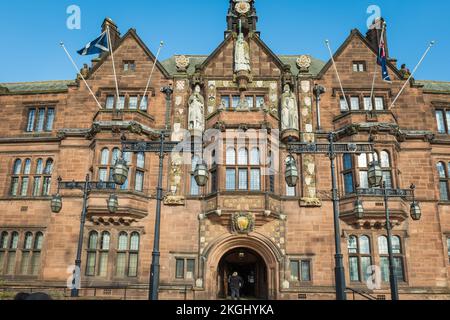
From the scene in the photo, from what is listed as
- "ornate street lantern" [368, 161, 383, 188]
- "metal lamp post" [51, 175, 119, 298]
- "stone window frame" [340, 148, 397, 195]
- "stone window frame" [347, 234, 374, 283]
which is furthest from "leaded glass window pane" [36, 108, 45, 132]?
"ornate street lantern" [368, 161, 383, 188]

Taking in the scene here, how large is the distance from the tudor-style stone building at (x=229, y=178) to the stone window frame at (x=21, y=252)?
0.06 metres

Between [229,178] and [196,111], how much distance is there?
172 inches

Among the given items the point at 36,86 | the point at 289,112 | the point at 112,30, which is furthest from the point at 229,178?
the point at 36,86

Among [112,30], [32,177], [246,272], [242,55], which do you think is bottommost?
[246,272]

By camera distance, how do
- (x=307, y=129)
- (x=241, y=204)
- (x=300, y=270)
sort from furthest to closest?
1. (x=307, y=129)
2. (x=300, y=270)
3. (x=241, y=204)

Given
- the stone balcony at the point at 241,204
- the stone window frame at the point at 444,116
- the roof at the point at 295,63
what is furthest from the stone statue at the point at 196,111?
the stone window frame at the point at 444,116

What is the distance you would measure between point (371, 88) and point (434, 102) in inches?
162

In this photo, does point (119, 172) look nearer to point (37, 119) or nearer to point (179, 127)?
point (179, 127)

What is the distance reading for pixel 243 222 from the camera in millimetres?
19875

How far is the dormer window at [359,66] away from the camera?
2450 cm

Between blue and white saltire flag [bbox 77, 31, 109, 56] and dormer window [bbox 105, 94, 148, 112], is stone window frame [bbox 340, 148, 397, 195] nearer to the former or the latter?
dormer window [bbox 105, 94, 148, 112]

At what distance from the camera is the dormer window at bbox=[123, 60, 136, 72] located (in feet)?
81.5

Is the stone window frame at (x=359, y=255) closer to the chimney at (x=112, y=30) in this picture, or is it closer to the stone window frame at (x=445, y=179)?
the stone window frame at (x=445, y=179)
